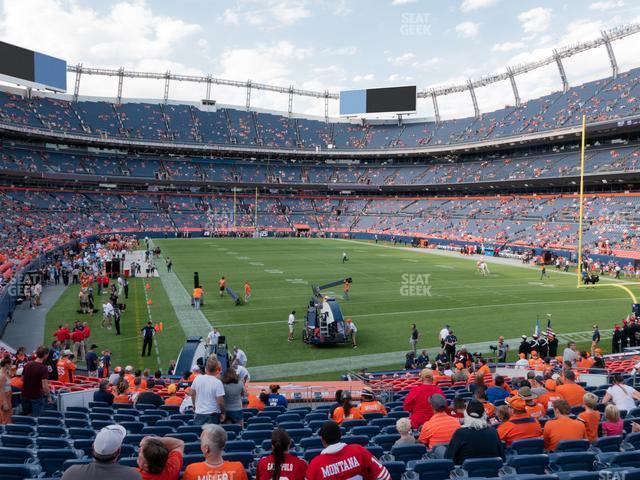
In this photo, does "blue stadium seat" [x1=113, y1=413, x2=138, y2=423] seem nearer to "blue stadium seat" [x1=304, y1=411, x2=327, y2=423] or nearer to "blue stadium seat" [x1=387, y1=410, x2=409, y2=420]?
"blue stadium seat" [x1=304, y1=411, x2=327, y2=423]

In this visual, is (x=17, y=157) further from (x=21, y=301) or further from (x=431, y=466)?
(x=431, y=466)

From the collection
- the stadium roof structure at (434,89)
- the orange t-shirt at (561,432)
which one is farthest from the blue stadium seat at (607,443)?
the stadium roof structure at (434,89)

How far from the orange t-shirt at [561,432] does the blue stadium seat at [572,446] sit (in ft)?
0.36

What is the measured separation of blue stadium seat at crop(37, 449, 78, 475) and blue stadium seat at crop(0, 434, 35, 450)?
1039 millimetres

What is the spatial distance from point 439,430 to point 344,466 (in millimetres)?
2587

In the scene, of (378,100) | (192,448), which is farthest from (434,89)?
(192,448)

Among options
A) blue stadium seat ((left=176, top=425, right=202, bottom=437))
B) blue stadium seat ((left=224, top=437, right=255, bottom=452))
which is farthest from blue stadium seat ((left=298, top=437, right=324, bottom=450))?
blue stadium seat ((left=176, top=425, right=202, bottom=437))

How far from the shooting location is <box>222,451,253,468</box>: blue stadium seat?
532cm

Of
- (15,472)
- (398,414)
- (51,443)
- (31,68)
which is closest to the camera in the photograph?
(15,472)

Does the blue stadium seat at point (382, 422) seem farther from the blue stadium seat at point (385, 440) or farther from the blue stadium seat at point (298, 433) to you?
the blue stadium seat at point (298, 433)

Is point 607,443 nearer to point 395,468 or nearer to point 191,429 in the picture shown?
point 395,468

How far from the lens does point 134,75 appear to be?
84.1 meters

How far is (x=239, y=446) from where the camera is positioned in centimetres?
613

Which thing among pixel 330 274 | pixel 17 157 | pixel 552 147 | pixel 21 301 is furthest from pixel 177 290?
pixel 552 147
